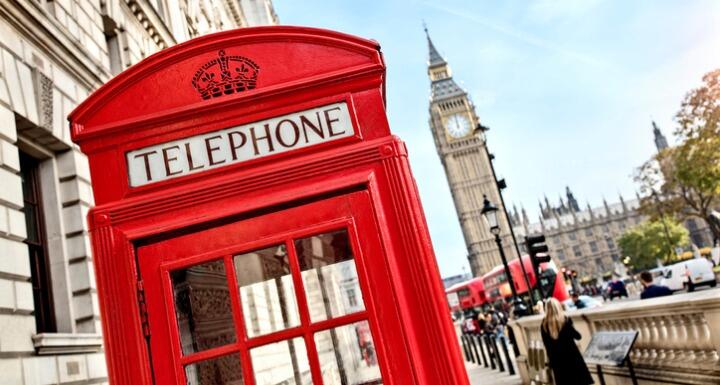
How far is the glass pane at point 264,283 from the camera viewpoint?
2209 millimetres

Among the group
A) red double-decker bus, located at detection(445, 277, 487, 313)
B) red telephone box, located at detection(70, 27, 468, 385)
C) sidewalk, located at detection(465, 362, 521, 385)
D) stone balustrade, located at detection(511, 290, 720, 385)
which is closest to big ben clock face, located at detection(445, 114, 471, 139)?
red double-decker bus, located at detection(445, 277, 487, 313)

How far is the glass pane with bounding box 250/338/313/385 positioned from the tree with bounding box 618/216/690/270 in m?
81.9

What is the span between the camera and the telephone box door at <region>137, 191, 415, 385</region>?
213 cm

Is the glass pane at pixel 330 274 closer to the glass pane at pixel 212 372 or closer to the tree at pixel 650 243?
the glass pane at pixel 212 372

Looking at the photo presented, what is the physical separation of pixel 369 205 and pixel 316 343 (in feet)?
1.83

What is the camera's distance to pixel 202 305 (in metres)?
2.28

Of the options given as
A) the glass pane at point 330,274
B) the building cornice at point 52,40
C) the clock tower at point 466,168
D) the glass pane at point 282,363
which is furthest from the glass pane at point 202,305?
the clock tower at point 466,168

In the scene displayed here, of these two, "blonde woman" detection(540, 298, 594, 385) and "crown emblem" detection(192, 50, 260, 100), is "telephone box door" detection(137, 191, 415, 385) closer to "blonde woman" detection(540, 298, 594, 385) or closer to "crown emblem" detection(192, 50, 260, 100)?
"crown emblem" detection(192, 50, 260, 100)

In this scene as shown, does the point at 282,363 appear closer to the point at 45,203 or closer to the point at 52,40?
the point at 45,203

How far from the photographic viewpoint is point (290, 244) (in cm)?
221

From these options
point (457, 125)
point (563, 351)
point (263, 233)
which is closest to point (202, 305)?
point (263, 233)

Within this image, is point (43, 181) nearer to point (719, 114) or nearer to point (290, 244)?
point (290, 244)

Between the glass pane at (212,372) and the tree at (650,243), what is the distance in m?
82.1

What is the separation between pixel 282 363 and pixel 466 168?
103 metres
